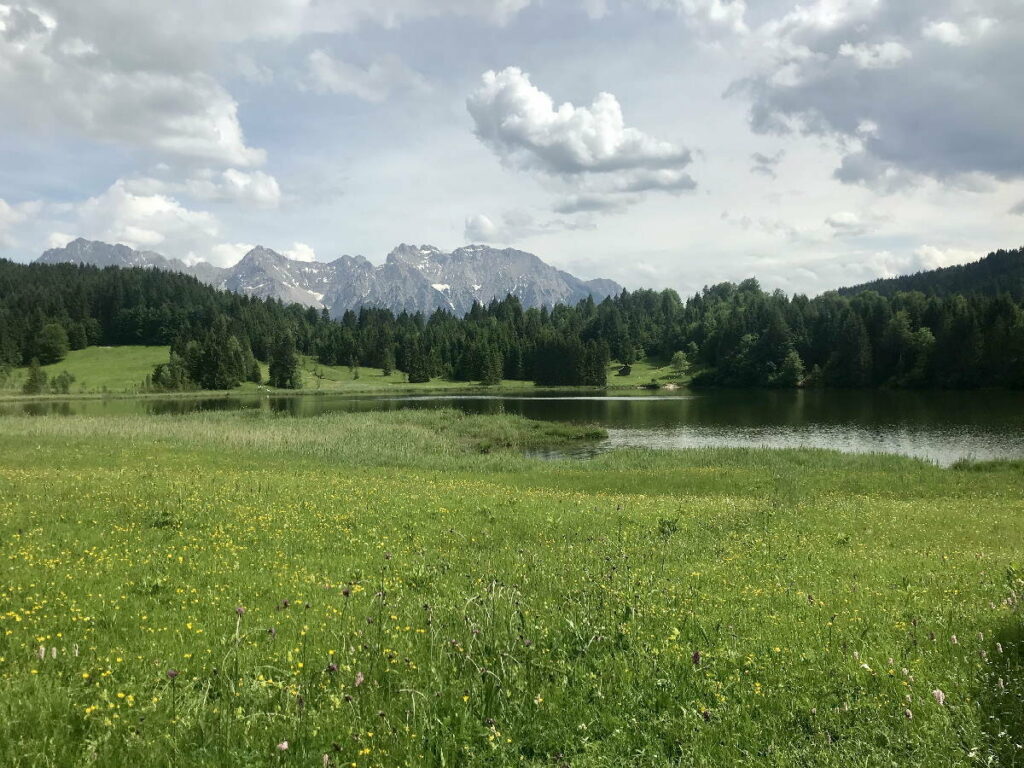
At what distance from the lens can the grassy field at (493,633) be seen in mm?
6453

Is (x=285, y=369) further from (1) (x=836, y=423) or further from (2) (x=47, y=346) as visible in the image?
(1) (x=836, y=423)

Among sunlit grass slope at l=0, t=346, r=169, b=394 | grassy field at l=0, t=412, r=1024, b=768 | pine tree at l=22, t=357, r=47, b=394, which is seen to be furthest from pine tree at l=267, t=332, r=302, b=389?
grassy field at l=0, t=412, r=1024, b=768

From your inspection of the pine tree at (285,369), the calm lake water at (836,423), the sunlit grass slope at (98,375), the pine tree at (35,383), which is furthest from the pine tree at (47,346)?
the calm lake water at (836,423)

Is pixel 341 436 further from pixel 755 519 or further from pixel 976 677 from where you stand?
pixel 976 677

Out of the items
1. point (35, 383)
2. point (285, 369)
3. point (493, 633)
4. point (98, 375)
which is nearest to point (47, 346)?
point (98, 375)

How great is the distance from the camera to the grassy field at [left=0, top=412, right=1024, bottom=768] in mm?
6453

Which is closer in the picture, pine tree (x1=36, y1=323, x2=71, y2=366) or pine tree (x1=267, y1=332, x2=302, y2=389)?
pine tree (x1=267, y1=332, x2=302, y2=389)

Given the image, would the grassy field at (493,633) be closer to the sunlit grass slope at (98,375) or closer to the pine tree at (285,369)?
the sunlit grass slope at (98,375)

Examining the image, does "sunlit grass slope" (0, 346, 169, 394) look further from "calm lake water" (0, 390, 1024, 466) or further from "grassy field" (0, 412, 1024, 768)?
"grassy field" (0, 412, 1024, 768)

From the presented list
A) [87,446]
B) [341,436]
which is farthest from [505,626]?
[341,436]

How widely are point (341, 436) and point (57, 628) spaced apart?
1923 inches

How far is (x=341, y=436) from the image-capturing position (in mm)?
57438

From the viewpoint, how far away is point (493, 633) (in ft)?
28.7

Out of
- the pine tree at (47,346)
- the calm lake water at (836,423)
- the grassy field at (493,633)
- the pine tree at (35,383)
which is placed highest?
the pine tree at (47,346)
